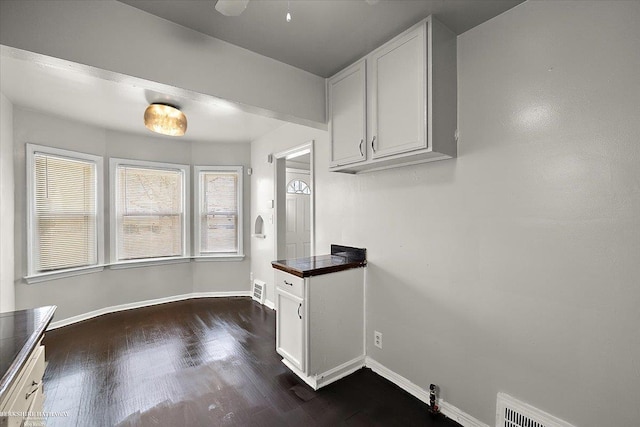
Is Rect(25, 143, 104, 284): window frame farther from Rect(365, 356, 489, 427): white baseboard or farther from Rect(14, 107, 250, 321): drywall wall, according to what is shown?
Rect(365, 356, 489, 427): white baseboard

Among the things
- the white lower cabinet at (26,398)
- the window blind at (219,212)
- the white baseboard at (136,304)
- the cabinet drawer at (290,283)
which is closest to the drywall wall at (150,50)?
the cabinet drawer at (290,283)

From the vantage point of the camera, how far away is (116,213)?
385 cm

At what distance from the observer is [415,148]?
5.64 feet

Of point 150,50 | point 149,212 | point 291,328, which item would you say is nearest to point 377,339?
point 291,328

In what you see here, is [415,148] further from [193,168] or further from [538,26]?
[193,168]

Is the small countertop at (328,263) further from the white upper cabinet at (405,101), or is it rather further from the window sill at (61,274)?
the window sill at (61,274)

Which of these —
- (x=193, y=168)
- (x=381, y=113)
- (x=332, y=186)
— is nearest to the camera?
(x=381, y=113)

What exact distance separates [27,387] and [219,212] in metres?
3.50

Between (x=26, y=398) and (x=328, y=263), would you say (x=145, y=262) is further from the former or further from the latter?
(x=26, y=398)

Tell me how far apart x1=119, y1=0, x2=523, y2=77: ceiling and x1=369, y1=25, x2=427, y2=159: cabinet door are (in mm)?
117

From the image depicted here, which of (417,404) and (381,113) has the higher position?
(381,113)

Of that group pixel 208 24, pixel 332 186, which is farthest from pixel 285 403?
pixel 208 24

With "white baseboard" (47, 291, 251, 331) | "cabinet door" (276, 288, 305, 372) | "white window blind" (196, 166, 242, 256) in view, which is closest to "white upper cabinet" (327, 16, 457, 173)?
"cabinet door" (276, 288, 305, 372)

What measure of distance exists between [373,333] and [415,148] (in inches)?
62.4
